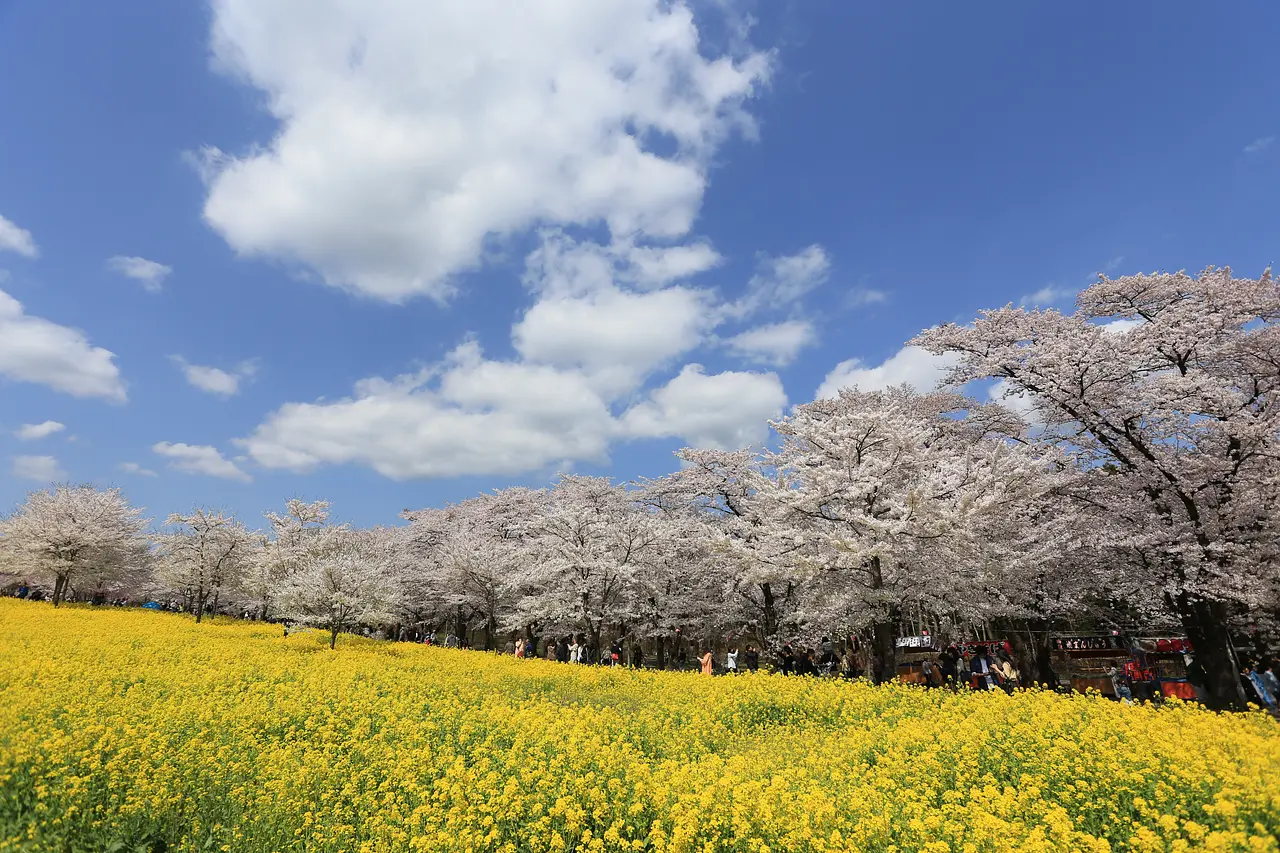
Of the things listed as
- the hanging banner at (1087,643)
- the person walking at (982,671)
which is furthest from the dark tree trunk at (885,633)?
the hanging banner at (1087,643)

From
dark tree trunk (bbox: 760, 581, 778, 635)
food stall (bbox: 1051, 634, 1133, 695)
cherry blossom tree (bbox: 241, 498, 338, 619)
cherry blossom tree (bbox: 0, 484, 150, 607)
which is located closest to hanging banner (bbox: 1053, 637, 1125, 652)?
food stall (bbox: 1051, 634, 1133, 695)

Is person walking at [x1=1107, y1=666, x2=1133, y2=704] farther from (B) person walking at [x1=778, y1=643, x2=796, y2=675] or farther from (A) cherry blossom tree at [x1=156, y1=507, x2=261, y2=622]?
(A) cherry blossom tree at [x1=156, y1=507, x2=261, y2=622]

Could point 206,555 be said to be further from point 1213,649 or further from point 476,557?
point 1213,649

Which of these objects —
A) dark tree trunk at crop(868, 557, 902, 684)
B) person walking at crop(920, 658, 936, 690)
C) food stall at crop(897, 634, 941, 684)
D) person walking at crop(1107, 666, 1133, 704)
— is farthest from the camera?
food stall at crop(897, 634, 941, 684)

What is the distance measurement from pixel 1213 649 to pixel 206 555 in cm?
4560

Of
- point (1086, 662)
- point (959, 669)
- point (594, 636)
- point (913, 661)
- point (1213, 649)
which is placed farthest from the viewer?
point (594, 636)

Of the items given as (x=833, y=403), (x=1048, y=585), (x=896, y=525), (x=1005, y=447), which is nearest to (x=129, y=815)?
(x=896, y=525)

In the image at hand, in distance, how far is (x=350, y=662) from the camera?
18.1 metres

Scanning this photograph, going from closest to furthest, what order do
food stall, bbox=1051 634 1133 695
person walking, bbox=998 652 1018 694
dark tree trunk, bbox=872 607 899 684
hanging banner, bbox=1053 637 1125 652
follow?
person walking, bbox=998 652 1018 694 < dark tree trunk, bbox=872 607 899 684 < food stall, bbox=1051 634 1133 695 < hanging banner, bbox=1053 637 1125 652

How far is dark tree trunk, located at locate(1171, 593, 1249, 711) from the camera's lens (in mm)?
16234

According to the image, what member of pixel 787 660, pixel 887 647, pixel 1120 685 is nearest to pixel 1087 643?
pixel 1120 685

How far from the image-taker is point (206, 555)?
119ft

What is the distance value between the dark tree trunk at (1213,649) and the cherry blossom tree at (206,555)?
139 feet

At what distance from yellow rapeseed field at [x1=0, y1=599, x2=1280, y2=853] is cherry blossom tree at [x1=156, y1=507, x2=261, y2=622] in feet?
89.1
